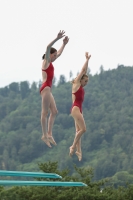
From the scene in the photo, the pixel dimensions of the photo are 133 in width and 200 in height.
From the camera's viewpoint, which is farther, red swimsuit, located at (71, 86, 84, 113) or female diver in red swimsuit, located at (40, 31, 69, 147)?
red swimsuit, located at (71, 86, 84, 113)

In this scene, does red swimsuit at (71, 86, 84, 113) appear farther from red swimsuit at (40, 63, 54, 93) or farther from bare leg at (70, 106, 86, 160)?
red swimsuit at (40, 63, 54, 93)

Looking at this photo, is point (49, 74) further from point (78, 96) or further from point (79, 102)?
point (79, 102)

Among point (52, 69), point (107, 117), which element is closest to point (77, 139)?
point (52, 69)

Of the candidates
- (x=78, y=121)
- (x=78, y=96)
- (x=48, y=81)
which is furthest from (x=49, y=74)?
(x=78, y=121)

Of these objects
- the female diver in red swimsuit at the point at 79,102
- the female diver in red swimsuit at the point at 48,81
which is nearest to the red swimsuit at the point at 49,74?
the female diver in red swimsuit at the point at 48,81

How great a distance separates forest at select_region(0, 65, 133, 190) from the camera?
568 ft

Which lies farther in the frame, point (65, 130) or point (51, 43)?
point (65, 130)

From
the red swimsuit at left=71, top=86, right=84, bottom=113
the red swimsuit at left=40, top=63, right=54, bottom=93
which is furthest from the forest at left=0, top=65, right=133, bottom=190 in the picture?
the red swimsuit at left=40, top=63, right=54, bottom=93

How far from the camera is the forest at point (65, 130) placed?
17312cm

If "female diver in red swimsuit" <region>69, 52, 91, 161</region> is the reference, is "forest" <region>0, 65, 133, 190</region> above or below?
above

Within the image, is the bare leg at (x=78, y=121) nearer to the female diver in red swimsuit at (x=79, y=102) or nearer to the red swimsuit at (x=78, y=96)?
the female diver in red swimsuit at (x=79, y=102)

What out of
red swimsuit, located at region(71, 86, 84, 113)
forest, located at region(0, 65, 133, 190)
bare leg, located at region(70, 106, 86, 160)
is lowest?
bare leg, located at region(70, 106, 86, 160)

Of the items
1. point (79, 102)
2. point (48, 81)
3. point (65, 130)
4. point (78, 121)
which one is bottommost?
point (78, 121)

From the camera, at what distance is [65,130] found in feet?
591
